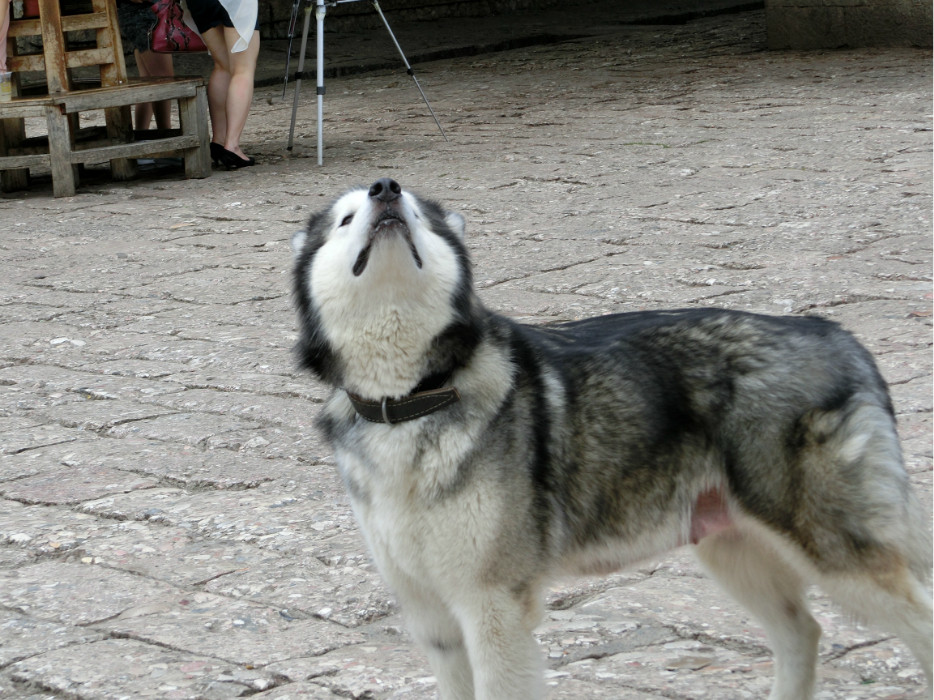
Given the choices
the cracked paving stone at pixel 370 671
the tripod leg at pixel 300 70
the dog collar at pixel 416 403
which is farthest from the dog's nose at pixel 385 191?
the tripod leg at pixel 300 70

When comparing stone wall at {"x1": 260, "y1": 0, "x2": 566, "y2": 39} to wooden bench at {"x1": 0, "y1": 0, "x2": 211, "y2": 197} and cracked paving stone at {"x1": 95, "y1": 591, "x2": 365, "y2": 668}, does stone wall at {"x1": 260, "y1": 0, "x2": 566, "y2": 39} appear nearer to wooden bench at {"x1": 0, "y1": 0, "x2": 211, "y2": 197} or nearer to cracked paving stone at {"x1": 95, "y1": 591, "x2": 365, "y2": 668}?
wooden bench at {"x1": 0, "y1": 0, "x2": 211, "y2": 197}

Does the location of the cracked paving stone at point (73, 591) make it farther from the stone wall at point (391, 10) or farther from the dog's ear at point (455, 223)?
the stone wall at point (391, 10)

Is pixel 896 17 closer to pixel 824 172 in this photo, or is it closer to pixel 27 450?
pixel 824 172

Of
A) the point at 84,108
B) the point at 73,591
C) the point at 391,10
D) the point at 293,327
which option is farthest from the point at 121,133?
the point at 391,10


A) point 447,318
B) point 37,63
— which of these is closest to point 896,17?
point 37,63

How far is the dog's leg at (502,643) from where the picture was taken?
2.58m

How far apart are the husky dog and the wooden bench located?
270 inches

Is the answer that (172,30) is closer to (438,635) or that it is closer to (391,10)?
(438,635)

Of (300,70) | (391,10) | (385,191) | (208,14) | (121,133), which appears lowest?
(121,133)

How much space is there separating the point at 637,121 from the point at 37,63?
4.70m

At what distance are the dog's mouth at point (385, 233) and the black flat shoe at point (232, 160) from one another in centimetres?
768

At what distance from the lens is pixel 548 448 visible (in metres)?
2.68

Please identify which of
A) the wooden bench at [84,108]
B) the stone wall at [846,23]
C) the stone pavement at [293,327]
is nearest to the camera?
the stone pavement at [293,327]

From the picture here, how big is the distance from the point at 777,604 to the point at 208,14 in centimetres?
739
